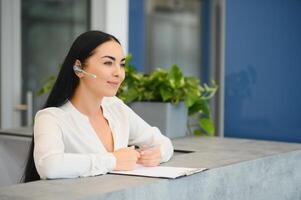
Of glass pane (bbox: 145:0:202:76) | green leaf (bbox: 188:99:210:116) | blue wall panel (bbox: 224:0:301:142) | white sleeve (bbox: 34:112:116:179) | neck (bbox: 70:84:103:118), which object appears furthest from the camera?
glass pane (bbox: 145:0:202:76)

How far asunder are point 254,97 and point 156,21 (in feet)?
8.46

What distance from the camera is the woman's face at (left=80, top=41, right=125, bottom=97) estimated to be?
86.5 inches

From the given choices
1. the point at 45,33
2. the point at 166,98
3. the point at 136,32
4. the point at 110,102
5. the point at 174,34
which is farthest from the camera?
the point at 174,34

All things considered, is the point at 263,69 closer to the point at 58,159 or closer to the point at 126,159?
the point at 126,159

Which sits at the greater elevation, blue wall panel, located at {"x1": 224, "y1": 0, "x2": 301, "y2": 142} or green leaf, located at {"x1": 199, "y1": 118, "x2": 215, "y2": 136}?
blue wall panel, located at {"x1": 224, "y1": 0, "x2": 301, "y2": 142}

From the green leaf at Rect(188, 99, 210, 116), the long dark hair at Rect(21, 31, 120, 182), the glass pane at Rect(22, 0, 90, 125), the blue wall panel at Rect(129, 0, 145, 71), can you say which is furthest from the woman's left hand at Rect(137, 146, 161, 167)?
the glass pane at Rect(22, 0, 90, 125)

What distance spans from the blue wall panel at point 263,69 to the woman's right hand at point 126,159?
5.84 feet

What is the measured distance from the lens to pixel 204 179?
2.02 meters

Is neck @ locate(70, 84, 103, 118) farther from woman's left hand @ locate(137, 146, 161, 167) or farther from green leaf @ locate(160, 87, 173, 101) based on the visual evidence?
green leaf @ locate(160, 87, 173, 101)

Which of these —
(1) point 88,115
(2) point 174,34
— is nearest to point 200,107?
(1) point 88,115

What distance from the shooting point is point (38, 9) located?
493 centimetres

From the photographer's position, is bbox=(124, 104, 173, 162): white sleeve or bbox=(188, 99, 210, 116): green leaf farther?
bbox=(188, 99, 210, 116): green leaf

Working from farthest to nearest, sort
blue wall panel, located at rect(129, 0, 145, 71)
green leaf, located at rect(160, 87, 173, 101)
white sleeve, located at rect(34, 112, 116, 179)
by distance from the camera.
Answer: blue wall panel, located at rect(129, 0, 145, 71) < green leaf, located at rect(160, 87, 173, 101) < white sleeve, located at rect(34, 112, 116, 179)

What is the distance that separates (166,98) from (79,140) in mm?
1018
